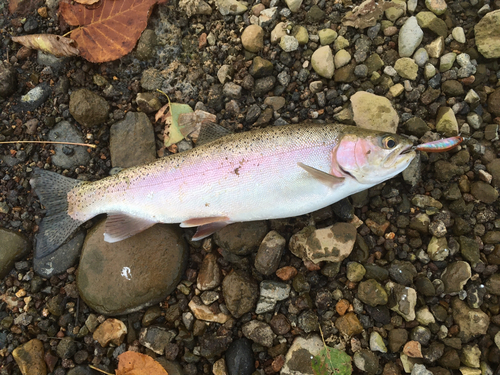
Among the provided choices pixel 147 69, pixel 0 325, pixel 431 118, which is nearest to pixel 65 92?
pixel 147 69

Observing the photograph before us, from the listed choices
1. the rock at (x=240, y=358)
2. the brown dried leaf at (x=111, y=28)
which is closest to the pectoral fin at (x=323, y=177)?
the rock at (x=240, y=358)

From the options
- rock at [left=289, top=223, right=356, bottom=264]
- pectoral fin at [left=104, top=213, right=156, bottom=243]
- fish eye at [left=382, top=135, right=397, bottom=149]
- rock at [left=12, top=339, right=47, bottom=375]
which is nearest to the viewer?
fish eye at [left=382, top=135, right=397, bottom=149]

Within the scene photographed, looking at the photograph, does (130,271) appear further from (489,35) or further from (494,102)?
(489,35)

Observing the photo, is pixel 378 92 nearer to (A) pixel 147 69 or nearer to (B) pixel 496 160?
(B) pixel 496 160

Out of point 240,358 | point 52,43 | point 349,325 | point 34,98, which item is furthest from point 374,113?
point 34,98

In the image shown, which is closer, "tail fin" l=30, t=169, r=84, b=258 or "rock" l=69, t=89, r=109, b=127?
"tail fin" l=30, t=169, r=84, b=258

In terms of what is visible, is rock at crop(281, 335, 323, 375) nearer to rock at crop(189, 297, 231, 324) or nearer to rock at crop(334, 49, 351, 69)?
rock at crop(189, 297, 231, 324)

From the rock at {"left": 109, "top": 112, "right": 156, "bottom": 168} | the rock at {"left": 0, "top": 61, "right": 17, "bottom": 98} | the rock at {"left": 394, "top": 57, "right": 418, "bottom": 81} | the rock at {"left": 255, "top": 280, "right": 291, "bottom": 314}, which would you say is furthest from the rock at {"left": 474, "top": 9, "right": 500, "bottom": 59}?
the rock at {"left": 0, "top": 61, "right": 17, "bottom": 98}
